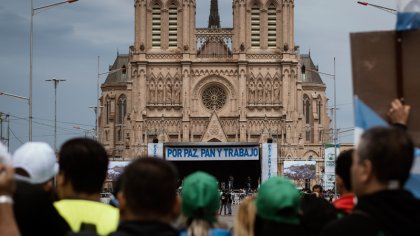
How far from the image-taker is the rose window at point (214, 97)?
87.2 metres

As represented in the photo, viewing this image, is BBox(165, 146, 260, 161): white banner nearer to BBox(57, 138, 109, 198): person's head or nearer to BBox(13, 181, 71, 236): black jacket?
BBox(57, 138, 109, 198): person's head

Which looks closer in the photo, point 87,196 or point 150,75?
point 87,196

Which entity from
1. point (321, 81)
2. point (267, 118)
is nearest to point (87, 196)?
point (267, 118)

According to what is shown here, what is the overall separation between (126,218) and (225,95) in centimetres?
8256

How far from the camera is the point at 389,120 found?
19.8 feet

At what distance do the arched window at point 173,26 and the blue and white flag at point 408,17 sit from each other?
81968mm

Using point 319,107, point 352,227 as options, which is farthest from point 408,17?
point 319,107

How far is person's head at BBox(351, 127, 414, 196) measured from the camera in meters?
4.92

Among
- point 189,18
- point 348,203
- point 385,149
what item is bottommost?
point 348,203

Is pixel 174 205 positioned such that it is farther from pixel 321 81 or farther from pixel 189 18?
pixel 321 81

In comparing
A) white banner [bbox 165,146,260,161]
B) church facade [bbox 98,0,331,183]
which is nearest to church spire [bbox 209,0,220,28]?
church facade [bbox 98,0,331,183]

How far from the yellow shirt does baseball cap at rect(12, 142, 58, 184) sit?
8.0 inches

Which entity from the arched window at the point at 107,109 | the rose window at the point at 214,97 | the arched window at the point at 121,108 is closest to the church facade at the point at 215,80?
the rose window at the point at 214,97

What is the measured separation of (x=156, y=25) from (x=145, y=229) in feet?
277
